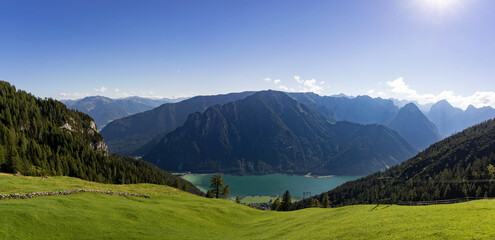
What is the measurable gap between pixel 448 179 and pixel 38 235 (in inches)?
8015

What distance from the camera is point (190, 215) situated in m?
42.1

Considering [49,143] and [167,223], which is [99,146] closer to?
[49,143]

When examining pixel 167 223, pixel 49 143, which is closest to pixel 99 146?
pixel 49 143

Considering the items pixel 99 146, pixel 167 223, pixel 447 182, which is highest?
pixel 99 146

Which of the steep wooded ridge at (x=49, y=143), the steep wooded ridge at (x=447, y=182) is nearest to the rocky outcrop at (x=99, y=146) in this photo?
the steep wooded ridge at (x=49, y=143)

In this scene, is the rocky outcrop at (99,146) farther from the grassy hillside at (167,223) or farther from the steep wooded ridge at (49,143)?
the grassy hillside at (167,223)

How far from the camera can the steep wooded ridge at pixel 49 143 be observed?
284ft

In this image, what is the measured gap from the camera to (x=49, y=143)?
12069cm

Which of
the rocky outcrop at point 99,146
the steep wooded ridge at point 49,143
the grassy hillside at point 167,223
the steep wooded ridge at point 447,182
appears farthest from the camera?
the rocky outcrop at point 99,146

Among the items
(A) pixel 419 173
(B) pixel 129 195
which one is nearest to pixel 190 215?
(B) pixel 129 195

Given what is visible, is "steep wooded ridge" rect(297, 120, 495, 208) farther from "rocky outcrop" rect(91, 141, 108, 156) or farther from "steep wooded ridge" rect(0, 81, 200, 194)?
"rocky outcrop" rect(91, 141, 108, 156)

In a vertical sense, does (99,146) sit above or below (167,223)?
above

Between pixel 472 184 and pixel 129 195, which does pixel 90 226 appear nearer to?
pixel 129 195

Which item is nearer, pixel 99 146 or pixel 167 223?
pixel 167 223
